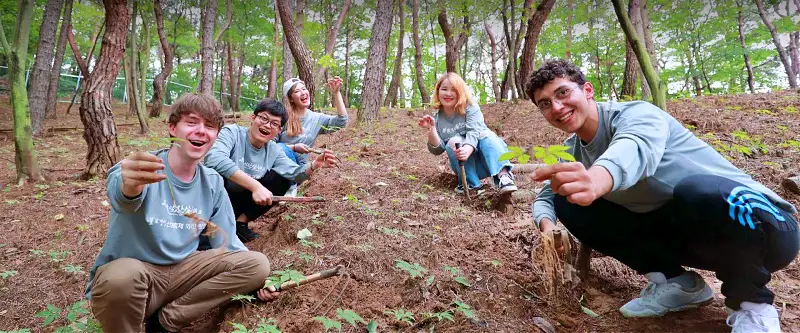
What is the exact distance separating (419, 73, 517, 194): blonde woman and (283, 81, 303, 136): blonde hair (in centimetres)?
122

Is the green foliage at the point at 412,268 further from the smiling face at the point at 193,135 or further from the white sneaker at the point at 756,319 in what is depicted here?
the white sneaker at the point at 756,319

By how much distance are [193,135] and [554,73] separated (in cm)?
173

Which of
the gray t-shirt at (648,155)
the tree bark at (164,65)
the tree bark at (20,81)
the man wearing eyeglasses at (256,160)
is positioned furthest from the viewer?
the tree bark at (164,65)

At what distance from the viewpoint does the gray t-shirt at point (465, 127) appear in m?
4.27

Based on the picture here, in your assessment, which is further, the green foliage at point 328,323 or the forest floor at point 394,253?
the forest floor at point 394,253

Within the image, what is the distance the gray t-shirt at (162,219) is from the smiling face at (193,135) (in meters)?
0.14

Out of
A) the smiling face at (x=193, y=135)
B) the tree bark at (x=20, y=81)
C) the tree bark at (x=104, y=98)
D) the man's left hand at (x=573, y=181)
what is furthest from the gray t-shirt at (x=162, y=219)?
the tree bark at (x=20, y=81)

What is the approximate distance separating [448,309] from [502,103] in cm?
826

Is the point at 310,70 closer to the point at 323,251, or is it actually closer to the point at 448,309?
the point at 323,251

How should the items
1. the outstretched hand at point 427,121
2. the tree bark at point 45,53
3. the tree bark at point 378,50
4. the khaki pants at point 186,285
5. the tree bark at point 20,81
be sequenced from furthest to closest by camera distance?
1. the tree bark at point 45,53
2. the tree bark at point 378,50
3. the tree bark at point 20,81
4. the outstretched hand at point 427,121
5. the khaki pants at point 186,285

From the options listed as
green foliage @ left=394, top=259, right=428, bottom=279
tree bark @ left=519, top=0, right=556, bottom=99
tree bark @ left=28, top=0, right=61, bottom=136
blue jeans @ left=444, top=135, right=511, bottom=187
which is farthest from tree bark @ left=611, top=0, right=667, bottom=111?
tree bark @ left=28, top=0, right=61, bottom=136

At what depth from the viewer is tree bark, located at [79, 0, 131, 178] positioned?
17.6 ft

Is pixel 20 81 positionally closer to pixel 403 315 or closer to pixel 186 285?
pixel 186 285

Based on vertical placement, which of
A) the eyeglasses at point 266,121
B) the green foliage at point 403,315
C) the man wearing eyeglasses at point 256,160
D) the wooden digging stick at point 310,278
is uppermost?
the eyeglasses at point 266,121
